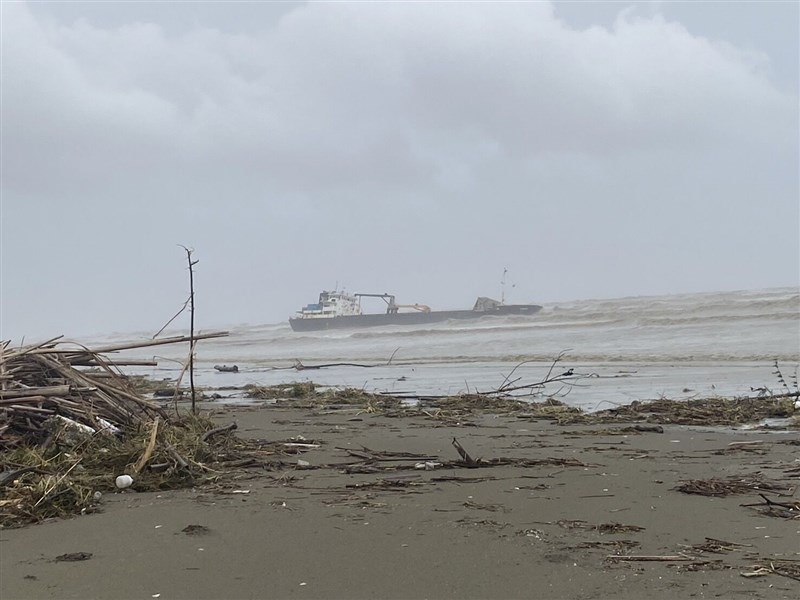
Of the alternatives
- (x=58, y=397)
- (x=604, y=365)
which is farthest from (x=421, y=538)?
(x=604, y=365)

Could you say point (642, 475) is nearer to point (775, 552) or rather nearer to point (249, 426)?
point (775, 552)

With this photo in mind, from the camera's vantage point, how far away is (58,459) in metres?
4.88

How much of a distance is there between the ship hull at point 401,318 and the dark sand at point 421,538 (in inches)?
2299

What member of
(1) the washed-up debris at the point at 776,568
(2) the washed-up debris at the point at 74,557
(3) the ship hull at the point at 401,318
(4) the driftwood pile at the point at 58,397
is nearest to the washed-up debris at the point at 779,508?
(1) the washed-up debris at the point at 776,568

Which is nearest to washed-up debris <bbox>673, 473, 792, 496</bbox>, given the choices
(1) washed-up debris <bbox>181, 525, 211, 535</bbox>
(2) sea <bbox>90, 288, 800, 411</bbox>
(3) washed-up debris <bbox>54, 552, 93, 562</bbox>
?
(1) washed-up debris <bbox>181, 525, 211, 535</bbox>

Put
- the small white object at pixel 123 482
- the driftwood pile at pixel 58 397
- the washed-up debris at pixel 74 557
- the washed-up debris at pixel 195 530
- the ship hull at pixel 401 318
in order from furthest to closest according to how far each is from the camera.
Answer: the ship hull at pixel 401 318
the driftwood pile at pixel 58 397
the small white object at pixel 123 482
the washed-up debris at pixel 195 530
the washed-up debris at pixel 74 557

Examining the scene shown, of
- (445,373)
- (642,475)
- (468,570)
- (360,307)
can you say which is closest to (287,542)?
(468,570)

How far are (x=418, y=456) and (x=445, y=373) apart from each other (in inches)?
458

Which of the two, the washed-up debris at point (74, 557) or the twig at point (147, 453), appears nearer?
the washed-up debris at point (74, 557)

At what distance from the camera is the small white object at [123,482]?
4605 mm

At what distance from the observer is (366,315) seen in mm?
64375

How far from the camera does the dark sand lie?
2.90 metres

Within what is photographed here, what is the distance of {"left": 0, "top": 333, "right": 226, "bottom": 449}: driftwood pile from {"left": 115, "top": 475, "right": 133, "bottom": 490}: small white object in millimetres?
818

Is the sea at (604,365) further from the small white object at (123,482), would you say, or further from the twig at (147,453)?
the small white object at (123,482)
